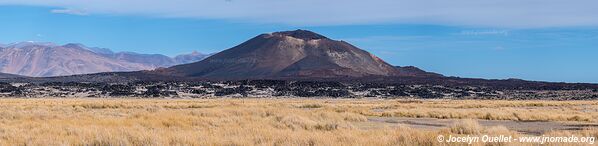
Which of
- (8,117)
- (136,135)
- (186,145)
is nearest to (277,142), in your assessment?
(186,145)

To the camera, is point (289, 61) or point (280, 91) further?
point (289, 61)

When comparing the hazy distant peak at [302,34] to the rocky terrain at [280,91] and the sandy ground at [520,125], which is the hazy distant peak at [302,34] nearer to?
the rocky terrain at [280,91]

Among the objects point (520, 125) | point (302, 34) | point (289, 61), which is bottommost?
point (520, 125)

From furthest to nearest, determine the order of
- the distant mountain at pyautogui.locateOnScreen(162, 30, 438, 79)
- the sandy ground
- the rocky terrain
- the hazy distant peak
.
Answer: the hazy distant peak < the distant mountain at pyautogui.locateOnScreen(162, 30, 438, 79) < the rocky terrain < the sandy ground

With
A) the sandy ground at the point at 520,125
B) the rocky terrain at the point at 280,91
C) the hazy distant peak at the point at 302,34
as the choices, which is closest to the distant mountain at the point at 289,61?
the hazy distant peak at the point at 302,34

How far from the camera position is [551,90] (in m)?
78.2

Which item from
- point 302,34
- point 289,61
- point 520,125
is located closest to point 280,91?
point 520,125

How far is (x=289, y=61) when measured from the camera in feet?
452

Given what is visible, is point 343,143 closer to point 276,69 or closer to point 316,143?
point 316,143

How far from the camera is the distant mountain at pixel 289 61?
12412 centimetres

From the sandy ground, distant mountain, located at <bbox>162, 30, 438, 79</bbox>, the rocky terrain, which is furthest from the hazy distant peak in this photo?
the sandy ground

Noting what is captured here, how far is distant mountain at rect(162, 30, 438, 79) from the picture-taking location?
124125 millimetres

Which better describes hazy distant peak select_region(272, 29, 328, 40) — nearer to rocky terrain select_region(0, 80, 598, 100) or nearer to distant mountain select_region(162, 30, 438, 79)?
distant mountain select_region(162, 30, 438, 79)

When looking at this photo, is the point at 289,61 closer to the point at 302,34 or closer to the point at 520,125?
the point at 302,34
